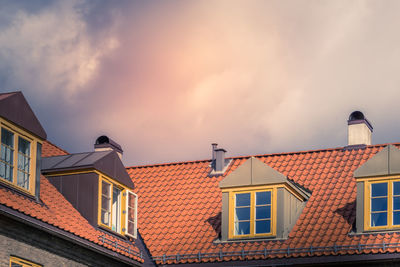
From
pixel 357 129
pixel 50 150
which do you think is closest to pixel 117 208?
pixel 50 150

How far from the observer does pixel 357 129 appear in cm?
3145

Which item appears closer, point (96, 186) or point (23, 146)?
point (23, 146)

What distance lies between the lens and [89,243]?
2467 centimetres

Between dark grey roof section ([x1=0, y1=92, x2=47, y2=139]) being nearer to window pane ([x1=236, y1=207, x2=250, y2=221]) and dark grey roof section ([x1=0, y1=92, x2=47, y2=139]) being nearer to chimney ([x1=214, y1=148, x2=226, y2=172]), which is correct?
window pane ([x1=236, y1=207, x2=250, y2=221])

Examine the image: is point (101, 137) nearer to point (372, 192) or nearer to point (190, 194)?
point (190, 194)

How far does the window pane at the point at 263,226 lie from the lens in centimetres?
2753

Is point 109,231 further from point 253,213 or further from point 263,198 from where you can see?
point 263,198

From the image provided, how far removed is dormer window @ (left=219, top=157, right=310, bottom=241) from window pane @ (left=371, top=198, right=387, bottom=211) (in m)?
2.60

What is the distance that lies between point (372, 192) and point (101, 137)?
1075 centimetres

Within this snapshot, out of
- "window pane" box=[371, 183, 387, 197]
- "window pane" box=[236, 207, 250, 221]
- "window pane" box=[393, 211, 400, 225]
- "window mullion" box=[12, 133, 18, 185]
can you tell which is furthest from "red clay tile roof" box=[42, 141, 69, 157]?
"window pane" box=[393, 211, 400, 225]

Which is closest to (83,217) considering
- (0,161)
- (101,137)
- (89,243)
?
(89,243)

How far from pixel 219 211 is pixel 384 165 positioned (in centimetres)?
580

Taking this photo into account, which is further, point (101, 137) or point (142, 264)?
point (101, 137)

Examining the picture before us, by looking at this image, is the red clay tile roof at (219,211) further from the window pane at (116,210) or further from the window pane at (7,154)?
the window pane at (7,154)
